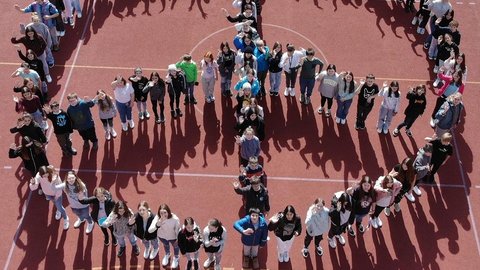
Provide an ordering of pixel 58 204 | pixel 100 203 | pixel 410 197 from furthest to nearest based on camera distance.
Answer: pixel 410 197 < pixel 58 204 < pixel 100 203

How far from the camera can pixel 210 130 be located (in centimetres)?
1689

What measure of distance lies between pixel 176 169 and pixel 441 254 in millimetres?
7380

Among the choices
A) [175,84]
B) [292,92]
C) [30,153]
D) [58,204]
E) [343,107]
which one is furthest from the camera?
[292,92]

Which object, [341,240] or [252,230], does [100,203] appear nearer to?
[252,230]

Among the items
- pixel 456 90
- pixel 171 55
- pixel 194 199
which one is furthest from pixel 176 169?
pixel 456 90

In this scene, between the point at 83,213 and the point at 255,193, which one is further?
the point at 83,213

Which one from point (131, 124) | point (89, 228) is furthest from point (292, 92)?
point (89, 228)

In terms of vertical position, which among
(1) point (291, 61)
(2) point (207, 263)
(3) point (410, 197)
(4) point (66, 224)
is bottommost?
(2) point (207, 263)

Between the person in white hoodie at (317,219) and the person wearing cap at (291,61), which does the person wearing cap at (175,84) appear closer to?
the person wearing cap at (291,61)

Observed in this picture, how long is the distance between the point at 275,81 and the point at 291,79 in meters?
0.50

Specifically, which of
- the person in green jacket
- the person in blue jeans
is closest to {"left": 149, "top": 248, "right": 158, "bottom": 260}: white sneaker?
the person in green jacket

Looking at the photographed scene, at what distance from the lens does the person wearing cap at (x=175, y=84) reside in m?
15.8

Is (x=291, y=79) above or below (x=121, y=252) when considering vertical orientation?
above

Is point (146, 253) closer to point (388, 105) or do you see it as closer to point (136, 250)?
point (136, 250)
